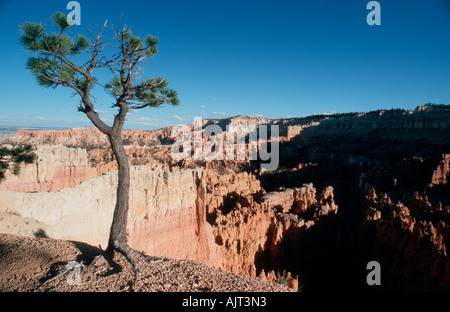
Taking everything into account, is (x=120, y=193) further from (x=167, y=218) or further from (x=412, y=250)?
(x=412, y=250)

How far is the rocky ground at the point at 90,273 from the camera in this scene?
389cm

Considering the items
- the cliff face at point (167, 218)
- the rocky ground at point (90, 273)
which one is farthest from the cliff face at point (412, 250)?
the rocky ground at point (90, 273)

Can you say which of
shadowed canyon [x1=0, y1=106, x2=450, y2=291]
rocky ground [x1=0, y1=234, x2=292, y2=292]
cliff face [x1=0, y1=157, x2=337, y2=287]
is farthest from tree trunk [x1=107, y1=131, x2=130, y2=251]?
cliff face [x1=0, y1=157, x2=337, y2=287]

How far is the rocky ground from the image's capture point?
3893 mm

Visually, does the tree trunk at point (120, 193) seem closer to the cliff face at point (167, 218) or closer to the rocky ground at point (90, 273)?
the rocky ground at point (90, 273)

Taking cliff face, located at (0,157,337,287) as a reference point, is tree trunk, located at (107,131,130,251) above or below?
above

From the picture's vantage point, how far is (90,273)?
167 inches

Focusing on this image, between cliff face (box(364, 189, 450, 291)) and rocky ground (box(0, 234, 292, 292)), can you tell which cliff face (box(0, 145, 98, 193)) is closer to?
rocky ground (box(0, 234, 292, 292))

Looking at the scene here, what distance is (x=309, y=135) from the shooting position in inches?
2736

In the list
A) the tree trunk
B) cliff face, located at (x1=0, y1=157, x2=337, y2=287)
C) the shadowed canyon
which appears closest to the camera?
the tree trunk

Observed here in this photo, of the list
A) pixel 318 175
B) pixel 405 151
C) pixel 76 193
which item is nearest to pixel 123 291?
pixel 76 193

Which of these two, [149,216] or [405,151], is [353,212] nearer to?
[149,216]

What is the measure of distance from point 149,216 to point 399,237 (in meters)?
13.5

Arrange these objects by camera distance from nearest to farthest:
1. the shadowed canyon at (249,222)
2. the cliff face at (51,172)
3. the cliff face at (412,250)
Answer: the shadowed canyon at (249,222)
the cliff face at (412,250)
the cliff face at (51,172)
